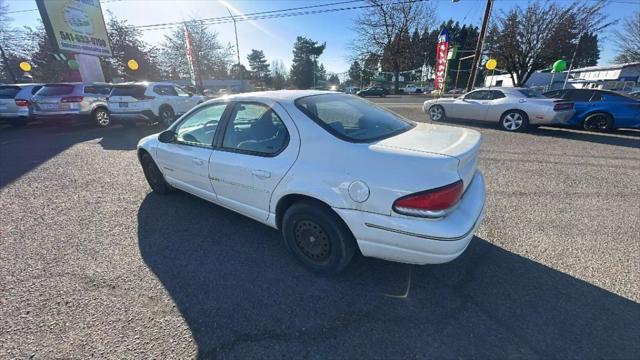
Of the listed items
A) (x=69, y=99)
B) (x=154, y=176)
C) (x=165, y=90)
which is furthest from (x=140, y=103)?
(x=154, y=176)

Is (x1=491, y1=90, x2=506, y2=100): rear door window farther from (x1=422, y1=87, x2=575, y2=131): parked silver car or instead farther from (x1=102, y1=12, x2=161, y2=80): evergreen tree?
(x1=102, y1=12, x2=161, y2=80): evergreen tree

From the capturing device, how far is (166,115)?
996cm

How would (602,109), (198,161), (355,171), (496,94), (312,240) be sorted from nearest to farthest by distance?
(355,171), (312,240), (198,161), (602,109), (496,94)

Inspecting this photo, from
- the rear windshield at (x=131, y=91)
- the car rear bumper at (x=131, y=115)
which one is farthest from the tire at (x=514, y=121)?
the rear windshield at (x=131, y=91)

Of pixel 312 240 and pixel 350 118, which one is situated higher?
pixel 350 118

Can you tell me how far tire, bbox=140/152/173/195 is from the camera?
153 inches

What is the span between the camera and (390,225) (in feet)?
6.19

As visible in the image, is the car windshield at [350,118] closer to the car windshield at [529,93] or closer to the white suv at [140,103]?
the car windshield at [529,93]

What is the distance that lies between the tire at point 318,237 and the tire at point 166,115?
9.45 meters

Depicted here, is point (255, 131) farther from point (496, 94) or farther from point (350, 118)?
point (496, 94)

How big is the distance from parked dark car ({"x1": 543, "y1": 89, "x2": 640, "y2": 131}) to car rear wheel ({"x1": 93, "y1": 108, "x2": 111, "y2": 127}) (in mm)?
15757

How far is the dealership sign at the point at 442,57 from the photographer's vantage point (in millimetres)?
18344

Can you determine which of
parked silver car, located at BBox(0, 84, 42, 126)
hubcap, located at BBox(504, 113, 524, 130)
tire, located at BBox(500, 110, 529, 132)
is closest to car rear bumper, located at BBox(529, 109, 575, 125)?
tire, located at BBox(500, 110, 529, 132)

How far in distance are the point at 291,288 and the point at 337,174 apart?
1.07 metres
